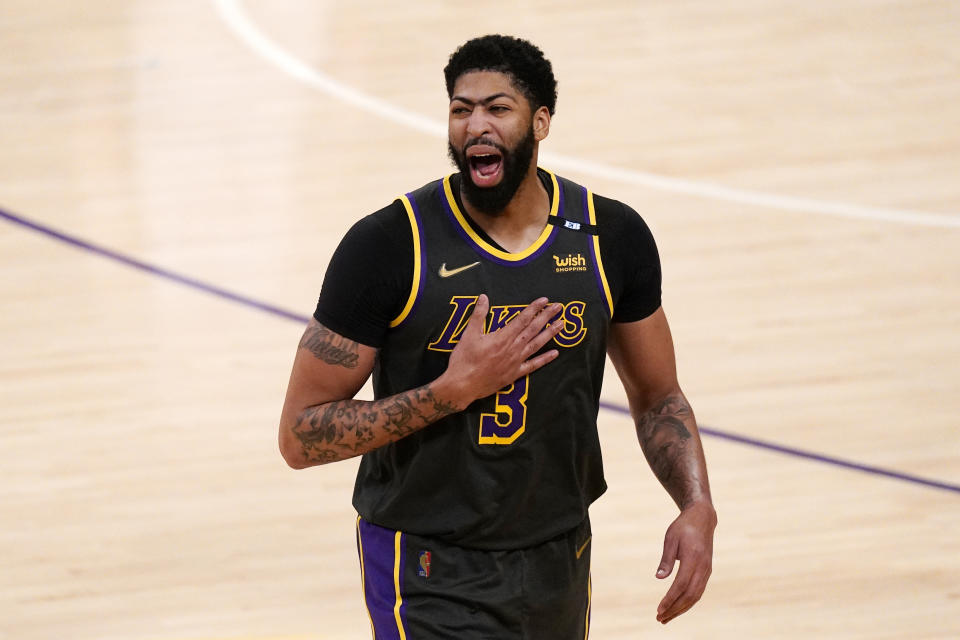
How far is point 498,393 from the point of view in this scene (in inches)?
125

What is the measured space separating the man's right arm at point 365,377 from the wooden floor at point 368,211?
207cm

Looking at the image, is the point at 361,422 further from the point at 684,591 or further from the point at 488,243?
the point at 684,591

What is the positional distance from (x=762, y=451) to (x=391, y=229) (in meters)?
3.37

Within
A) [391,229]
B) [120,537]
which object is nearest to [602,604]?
[120,537]

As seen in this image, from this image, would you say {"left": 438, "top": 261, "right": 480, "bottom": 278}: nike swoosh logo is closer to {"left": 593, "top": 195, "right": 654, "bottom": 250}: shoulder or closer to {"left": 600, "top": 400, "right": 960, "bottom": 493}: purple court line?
{"left": 593, "top": 195, "right": 654, "bottom": 250}: shoulder

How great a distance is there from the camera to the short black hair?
3154 mm

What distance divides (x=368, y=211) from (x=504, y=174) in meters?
5.12

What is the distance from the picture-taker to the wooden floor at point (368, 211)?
5.42 meters

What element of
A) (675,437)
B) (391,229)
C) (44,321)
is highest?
(391,229)

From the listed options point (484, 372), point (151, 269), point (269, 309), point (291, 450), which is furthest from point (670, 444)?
point (151, 269)

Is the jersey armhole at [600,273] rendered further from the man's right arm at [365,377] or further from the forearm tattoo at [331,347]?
the forearm tattoo at [331,347]

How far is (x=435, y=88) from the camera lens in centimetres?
1011

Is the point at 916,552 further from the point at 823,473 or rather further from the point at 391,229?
the point at 391,229

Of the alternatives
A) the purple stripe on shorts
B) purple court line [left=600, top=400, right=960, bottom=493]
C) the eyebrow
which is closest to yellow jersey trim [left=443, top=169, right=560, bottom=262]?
the eyebrow
